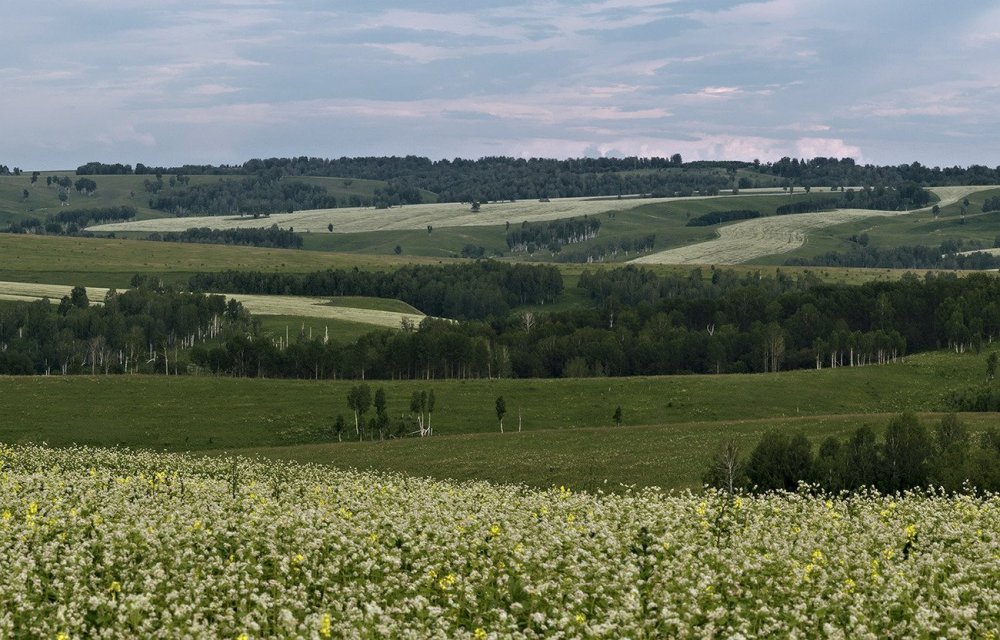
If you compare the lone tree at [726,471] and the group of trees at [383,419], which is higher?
the lone tree at [726,471]

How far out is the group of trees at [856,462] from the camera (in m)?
65.5

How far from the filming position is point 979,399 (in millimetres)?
121812

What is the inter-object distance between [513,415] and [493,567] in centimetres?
9453

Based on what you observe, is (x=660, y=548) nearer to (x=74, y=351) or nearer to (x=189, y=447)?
(x=189, y=447)

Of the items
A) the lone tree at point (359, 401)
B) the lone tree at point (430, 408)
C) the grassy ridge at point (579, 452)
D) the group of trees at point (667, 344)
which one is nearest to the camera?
the grassy ridge at point (579, 452)

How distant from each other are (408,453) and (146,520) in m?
60.9

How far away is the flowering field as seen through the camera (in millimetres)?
22234

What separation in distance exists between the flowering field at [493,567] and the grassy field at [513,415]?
136 ft

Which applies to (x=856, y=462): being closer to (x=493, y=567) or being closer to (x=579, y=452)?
(x=579, y=452)

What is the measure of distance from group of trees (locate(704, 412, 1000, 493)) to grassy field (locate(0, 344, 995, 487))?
5670 mm

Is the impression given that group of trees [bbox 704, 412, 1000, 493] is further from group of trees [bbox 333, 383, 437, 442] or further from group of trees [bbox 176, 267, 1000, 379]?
group of trees [bbox 176, 267, 1000, 379]

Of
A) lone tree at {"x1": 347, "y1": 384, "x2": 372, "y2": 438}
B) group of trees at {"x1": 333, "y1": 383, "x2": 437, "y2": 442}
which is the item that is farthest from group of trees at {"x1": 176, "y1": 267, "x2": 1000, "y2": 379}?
lone tree at {"x1": 347, "y1": 384, "x2": 372, "y2": 438}

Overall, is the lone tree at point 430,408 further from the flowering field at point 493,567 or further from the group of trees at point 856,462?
the flowering field at point 493,567

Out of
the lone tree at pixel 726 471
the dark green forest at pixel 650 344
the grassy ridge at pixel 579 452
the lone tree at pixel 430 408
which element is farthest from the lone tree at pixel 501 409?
the dark green forest at pixel 650 344
